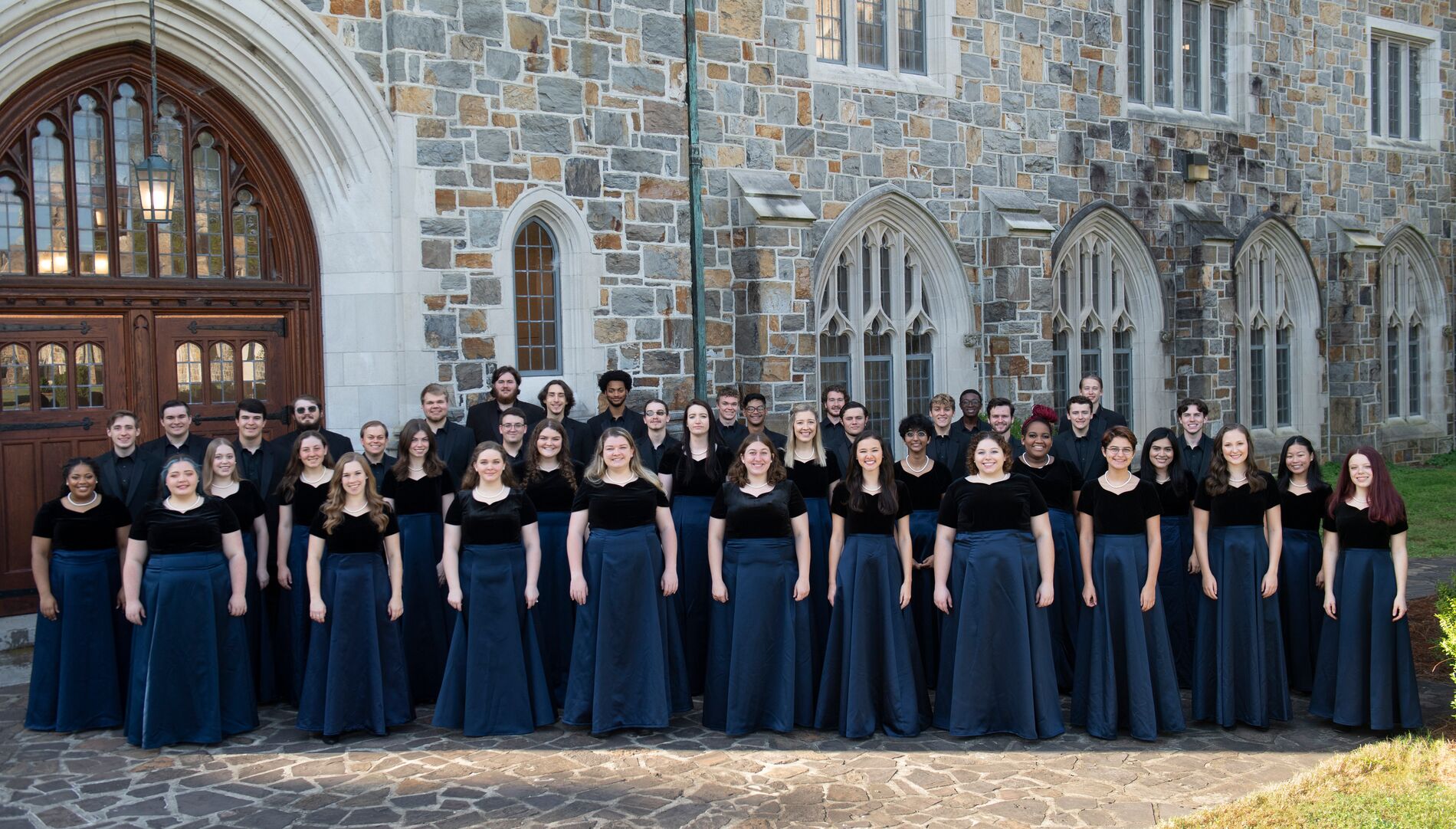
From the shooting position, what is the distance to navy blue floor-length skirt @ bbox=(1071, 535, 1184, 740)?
274 inches

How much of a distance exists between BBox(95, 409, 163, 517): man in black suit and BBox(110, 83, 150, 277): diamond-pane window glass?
6.80ft

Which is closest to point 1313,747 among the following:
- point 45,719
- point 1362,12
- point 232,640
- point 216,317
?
point 232,640

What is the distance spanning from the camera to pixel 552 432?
7602 millimetres

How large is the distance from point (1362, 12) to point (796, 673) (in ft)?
51.6

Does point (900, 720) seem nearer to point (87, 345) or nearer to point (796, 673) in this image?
point (796, 673)

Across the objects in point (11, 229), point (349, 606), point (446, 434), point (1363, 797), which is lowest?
point (1363, 797)

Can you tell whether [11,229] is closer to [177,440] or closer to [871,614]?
[177,440]

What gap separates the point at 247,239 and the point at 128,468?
265cm

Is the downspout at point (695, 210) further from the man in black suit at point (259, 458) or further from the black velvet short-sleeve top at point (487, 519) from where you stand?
the black velvet short-sleeve top at point (487, 519)

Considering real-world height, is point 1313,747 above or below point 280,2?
below

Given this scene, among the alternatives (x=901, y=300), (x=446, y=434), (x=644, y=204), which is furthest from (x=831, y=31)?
(x=446, y=434)

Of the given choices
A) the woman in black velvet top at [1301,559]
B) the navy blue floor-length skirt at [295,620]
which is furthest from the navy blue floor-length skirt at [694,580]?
the woman in black velvet top at [1301,559]

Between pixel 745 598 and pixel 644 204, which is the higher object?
pixel 644 204

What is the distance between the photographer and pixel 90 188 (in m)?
9.32
